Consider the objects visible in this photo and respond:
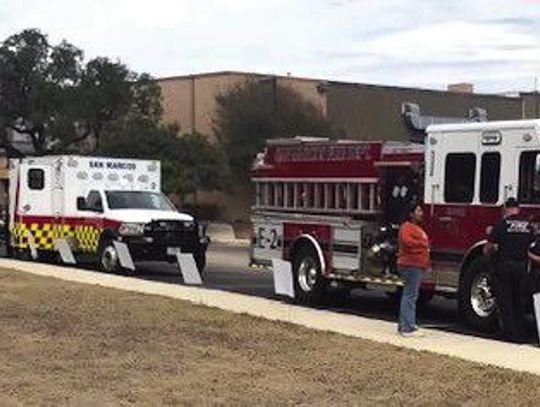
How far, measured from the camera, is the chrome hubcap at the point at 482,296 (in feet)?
46.6

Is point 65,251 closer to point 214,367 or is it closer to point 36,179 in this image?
point 36,179

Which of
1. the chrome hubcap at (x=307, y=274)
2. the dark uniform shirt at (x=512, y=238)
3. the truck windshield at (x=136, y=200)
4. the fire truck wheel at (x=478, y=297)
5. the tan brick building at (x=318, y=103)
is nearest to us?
the dark uniform shirt at (x=512, y=238)

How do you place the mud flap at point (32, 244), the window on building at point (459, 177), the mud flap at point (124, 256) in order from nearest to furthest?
the window on building at point (459, 177) < the mud flap at point (124, 256) < the mud flap at point (32, 244)

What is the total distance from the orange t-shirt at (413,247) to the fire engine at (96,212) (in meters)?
10.5

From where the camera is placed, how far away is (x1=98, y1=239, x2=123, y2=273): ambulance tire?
A: 23875 mm

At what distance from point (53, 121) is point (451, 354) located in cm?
3943

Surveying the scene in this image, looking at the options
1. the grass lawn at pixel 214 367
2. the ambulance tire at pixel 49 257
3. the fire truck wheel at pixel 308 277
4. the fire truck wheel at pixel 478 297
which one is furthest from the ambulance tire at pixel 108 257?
the fire truck wheel at pixel 478 297

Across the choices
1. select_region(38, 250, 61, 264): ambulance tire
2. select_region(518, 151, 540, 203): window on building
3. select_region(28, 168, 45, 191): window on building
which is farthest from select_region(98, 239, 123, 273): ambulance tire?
select_region(518, 151, 540, 203): window on building

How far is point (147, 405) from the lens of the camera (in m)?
8.85

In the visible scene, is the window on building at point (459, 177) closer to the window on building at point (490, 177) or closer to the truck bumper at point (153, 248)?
the window on building at point (490, 177)

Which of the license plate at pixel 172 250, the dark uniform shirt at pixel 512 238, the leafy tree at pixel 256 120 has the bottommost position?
the license plate at pixel 172 250

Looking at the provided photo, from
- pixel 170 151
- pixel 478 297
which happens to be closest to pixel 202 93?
pixel 170 151

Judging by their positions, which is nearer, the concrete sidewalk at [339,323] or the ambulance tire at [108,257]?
the concrete sidewalk at [339,323]

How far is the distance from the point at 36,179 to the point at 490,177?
15.2 meters
